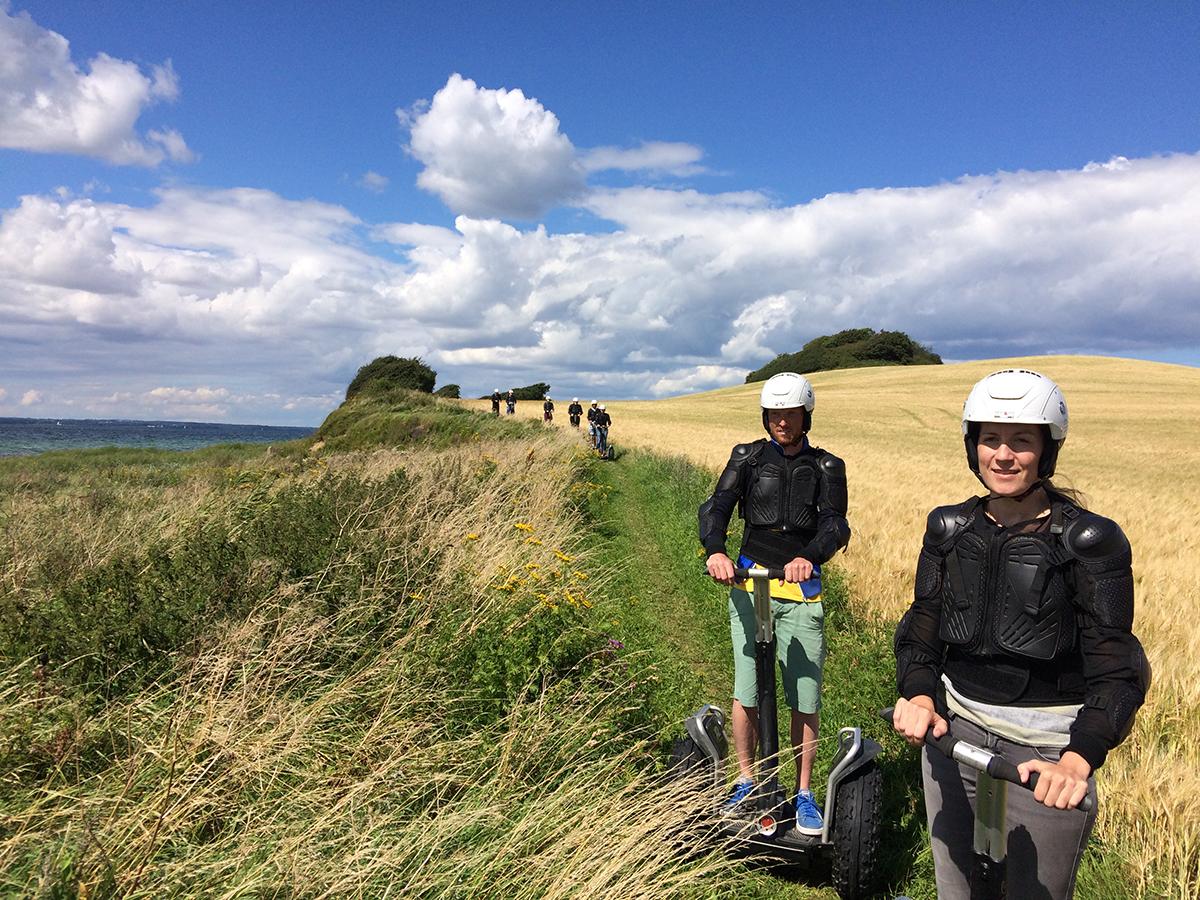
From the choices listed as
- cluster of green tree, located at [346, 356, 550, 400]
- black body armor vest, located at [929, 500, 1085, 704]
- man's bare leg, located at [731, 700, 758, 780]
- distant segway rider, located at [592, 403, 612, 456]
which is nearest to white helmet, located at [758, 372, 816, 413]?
black body armor vest, located at [929, 500, 1085, 704]

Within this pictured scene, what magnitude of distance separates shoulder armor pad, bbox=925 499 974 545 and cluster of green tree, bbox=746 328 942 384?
109022 mm

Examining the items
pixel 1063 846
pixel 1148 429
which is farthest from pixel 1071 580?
pixel 1148 429

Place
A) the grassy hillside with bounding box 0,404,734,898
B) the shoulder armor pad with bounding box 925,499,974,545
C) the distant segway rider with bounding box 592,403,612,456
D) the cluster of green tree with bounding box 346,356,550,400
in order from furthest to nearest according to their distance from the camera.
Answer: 1. the cluster of green tree with bounding box 346,356,550,400
2. the distant segway rider with bounding box 592,403,612,456
3. the grassy hillside with bounding box 0,404,734,898
4. the shoulder armor pad with bounding box 925,499,974,545

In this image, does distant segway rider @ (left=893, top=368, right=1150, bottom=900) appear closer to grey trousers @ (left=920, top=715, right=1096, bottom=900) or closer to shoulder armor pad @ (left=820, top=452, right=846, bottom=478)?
grey trousers @ (left=920, top=715, right=1096, bottom=900)

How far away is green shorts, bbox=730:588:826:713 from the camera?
151 inches

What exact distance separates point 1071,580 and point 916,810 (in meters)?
2.69

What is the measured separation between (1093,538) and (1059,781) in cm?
73

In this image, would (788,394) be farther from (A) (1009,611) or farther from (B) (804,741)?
(B) (804,741)

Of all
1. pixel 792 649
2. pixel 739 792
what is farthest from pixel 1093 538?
pixel 739 792

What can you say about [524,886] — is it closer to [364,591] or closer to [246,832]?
[246,832]

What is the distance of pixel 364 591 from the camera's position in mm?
5609

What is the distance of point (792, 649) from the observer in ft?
12.8

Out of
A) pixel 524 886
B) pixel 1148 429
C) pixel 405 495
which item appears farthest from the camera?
pixel 1148 429

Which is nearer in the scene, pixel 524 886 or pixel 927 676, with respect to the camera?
pixel 927 676
